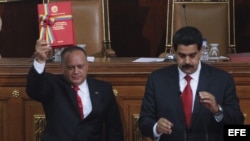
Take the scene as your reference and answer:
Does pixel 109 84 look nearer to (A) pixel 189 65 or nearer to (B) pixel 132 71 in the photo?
(B) pixel 132 71

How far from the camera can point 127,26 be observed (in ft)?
20.8

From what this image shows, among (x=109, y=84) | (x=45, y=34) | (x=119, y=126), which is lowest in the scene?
(x=119, y=126)

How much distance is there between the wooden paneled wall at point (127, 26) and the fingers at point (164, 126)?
127 inches

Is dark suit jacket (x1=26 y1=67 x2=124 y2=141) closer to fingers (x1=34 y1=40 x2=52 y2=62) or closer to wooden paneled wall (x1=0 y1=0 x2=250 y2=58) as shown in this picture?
fingers (x1=34 y1=40 x2=52 y2=62)

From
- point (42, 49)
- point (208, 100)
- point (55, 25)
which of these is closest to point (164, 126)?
point (208, 100)

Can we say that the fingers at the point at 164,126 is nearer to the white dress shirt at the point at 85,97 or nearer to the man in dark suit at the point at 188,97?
the man in dark suit at the point at 188,97

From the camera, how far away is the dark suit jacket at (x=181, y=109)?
332cm

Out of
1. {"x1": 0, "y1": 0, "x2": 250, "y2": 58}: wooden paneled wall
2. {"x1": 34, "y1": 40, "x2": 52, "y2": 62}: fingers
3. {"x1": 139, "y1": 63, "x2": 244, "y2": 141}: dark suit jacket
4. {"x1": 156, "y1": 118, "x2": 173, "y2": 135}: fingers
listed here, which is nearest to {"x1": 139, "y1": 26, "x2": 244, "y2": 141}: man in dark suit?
{"x1": 139, "y1": 63, "x2": 244, "y2": 141}: dark suit jacket

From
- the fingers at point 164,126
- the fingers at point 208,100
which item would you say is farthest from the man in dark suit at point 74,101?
the fingers at point 208,100

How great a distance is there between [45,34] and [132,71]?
23.9 inches

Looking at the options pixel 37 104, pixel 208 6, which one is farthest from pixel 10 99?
pixel 208 6

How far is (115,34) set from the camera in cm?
636

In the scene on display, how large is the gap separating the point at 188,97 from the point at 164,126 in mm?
319

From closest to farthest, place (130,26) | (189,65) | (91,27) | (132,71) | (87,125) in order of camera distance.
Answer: (189,65) → (87,125) → (132,71) → (91,27) → (130,26)
